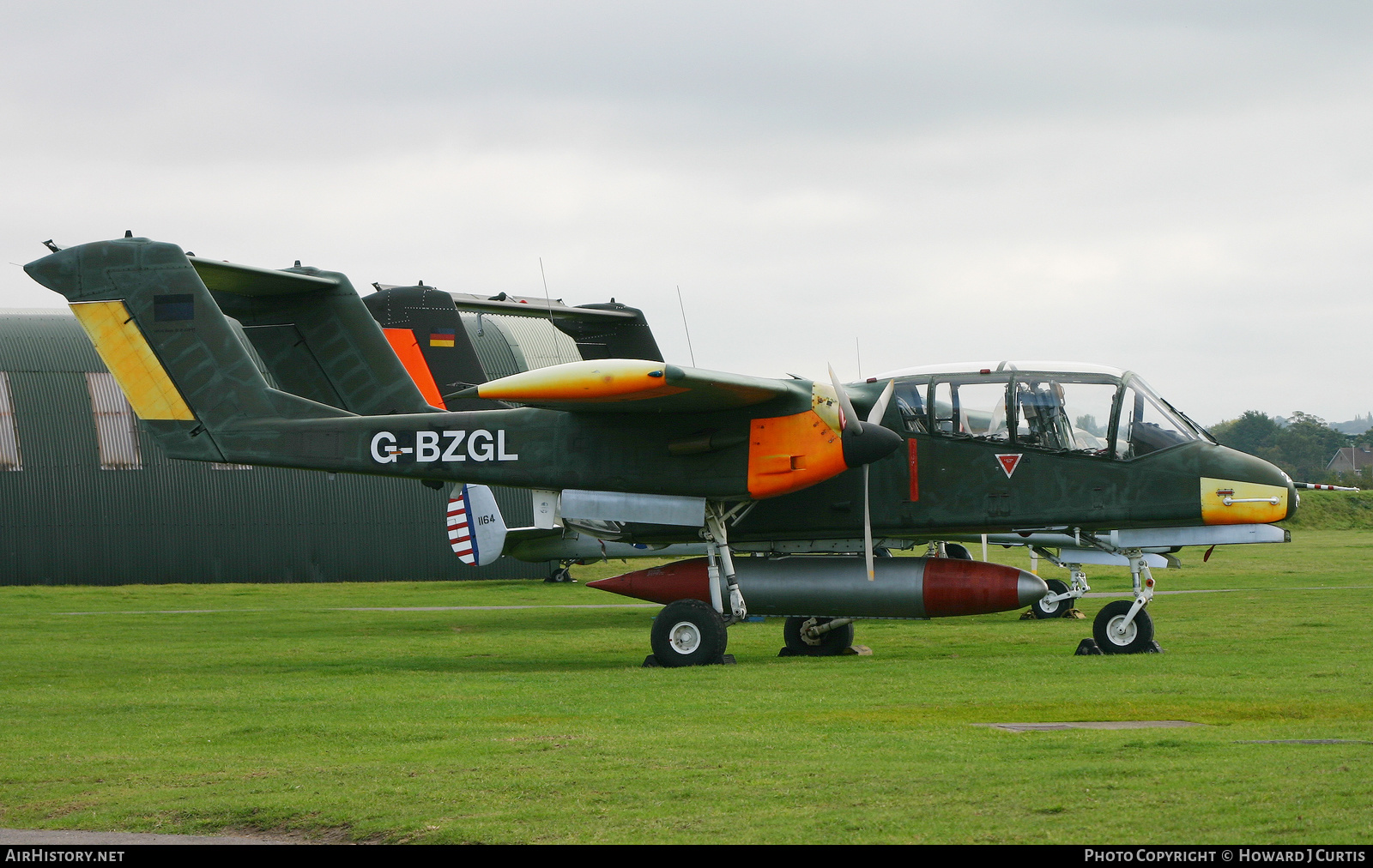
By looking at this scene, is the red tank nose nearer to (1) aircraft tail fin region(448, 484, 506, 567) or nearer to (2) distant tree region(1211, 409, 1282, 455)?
(1) aircraft tail fin region(448, 484, 506, 567)

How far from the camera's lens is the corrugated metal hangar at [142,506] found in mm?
40844

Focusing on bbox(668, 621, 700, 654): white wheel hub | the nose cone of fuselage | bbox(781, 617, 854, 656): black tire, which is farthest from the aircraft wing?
the nose cone of fuselage

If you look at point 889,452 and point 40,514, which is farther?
point 40,514

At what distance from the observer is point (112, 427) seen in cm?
4225

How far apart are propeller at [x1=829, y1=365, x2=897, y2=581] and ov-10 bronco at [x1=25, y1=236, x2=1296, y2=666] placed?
0.11 ft

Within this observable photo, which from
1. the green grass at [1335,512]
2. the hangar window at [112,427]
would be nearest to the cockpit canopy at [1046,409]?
the hangar window at [112,427]

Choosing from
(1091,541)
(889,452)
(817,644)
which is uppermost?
(889,452)

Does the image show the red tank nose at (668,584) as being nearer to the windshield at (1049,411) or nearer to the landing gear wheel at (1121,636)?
the windshield at (1049,411)

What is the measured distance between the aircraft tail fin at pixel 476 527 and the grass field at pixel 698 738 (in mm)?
6834

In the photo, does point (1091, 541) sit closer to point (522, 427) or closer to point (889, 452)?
point (889, 452)
